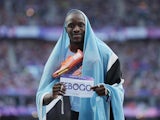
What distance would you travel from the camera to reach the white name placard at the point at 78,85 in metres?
5.67

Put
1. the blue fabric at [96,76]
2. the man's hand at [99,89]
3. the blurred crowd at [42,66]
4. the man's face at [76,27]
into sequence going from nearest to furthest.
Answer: the man's hand at [99,89], the blue fabric at [96,76], the man's face at [76,27], the blurred crowd at [42,66]

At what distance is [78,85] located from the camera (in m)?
5.67

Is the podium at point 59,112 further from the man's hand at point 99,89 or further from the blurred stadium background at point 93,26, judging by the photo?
the blurred stadium background at point 93,26

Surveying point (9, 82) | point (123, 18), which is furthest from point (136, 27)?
point (9, 82)

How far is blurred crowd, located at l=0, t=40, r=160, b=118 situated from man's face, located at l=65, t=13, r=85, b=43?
17102 millimetres

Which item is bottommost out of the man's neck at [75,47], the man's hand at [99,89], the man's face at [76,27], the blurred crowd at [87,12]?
the man's hand at [99,89]

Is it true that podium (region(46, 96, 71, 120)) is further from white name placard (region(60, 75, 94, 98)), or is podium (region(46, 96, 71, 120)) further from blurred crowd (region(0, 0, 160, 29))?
blurred crowd (region(0, 0, 160, 29))

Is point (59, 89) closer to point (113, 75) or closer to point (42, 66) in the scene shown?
point (113, 75)

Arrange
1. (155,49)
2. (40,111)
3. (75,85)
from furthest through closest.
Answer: (155,49), (40,111), (75,85)

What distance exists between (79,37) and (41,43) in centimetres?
2240

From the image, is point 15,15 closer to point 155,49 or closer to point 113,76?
point 155,49

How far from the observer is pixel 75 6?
94.1 feet

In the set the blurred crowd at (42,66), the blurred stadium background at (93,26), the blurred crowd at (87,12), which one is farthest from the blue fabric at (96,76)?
the blurred crowd at (87,12)

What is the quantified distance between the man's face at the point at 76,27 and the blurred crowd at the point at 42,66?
17.1 m
